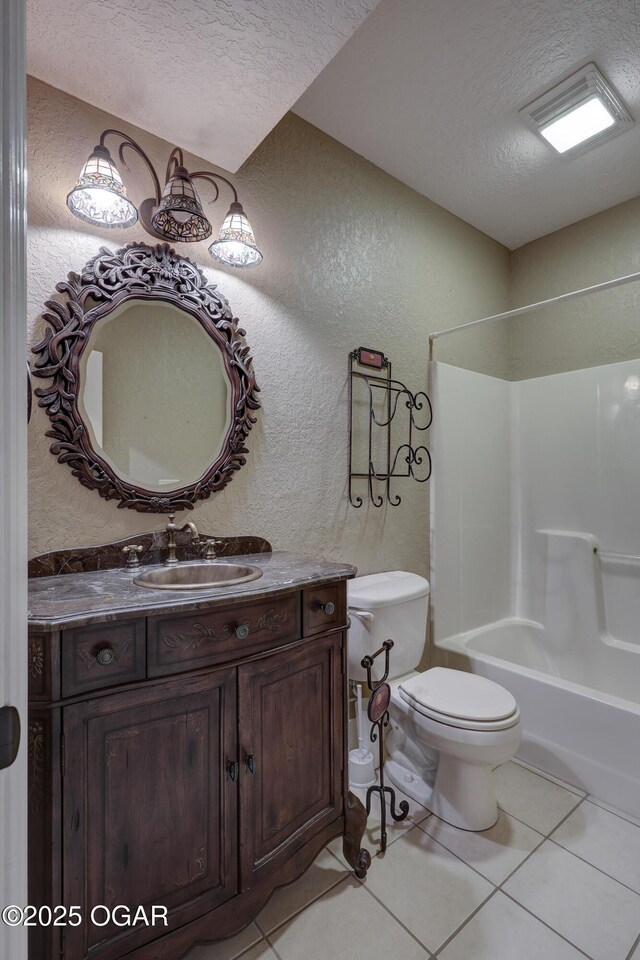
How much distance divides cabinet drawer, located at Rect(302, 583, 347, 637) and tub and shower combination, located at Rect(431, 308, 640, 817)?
120cm

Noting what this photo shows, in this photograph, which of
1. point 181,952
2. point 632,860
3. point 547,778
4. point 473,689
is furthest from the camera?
point 547,778

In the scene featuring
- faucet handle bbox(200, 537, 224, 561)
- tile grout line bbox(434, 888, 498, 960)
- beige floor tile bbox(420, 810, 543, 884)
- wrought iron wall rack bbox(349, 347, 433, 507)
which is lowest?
beige floor tile bbox(420, 810, 543, 884)

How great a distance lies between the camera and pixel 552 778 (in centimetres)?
200

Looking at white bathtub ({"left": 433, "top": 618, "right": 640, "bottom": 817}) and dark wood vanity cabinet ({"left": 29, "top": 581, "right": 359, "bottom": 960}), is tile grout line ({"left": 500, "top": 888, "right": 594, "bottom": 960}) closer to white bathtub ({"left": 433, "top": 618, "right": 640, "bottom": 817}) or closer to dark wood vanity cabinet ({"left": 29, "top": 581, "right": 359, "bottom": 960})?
dark wood vanity cabinet ({"left": 29, "top": 581, "right": 359, "bottom": 960})

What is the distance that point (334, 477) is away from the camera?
209cm

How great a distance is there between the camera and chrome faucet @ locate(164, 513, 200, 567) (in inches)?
61.2

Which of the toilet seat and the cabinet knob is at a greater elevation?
the cabinet knob

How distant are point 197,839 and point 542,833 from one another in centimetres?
130

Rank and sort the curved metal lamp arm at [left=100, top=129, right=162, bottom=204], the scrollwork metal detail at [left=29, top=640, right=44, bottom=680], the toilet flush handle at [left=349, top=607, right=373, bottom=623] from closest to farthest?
the scrollwork metal detail at [left=29, top=640, right=44, bottom=680], the curved metal lamp arm at [left=100, top=129, right=162, bottom=204], the toilet flush handle at [left=349, top=607, right=373, bottom=623]

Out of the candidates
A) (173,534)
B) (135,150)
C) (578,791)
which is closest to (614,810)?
(578,791)

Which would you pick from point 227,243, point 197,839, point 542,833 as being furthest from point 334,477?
point 542,833

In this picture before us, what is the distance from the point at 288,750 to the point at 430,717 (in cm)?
64

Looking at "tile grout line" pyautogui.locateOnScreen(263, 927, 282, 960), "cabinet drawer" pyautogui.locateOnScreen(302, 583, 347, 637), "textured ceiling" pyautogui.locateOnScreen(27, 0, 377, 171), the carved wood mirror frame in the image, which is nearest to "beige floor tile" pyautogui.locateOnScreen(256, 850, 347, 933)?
"tile grout line" pyautogui.locateOnScreen(263, 927, 282, 960)

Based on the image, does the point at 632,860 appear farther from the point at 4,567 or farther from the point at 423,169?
the point at 423,169
